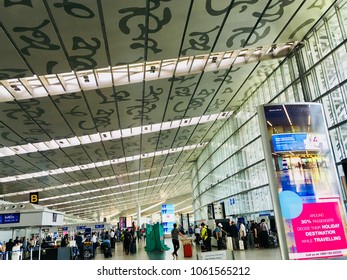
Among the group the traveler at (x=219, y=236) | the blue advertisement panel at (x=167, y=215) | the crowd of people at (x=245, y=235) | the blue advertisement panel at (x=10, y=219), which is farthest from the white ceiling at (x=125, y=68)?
the blue advertisement panel at (x=167, y=215)

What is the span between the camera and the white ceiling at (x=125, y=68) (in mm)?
7797

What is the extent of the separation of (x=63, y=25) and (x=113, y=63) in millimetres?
2330

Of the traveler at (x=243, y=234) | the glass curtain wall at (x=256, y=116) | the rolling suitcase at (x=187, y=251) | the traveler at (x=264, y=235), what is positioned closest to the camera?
the glass curtain wall at (x=256, y=116)

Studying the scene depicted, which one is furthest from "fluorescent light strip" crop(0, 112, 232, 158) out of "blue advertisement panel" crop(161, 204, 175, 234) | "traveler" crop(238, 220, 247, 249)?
"blue advertisement panel" crop(161, 204, 175, 234)

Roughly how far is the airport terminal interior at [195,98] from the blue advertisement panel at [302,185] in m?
0.02

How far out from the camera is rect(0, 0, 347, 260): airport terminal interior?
4.75 m

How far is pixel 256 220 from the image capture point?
16656mm

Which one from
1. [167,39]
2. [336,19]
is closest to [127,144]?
[167,39]

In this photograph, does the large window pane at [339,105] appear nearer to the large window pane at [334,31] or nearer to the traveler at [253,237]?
the large window pane at [334,31]

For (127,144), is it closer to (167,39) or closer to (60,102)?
(60,102)

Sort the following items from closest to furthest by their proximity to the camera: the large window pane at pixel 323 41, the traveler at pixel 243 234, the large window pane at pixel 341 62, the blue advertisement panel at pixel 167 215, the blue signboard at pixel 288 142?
the blue signboard at pixel 288 142
the large window pane at pixel 341 62
the large window pane at pixel 323 41
the traveler at pixel 243 234
the blue advertisement panel at pixel 167 215

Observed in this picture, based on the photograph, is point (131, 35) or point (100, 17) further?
point (131, 35)

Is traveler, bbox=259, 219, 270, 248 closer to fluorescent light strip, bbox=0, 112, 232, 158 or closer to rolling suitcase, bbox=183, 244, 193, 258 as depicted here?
rolling suitcase, bbox=183, 244, 193, 258

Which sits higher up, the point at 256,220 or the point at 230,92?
the point at 230,92
